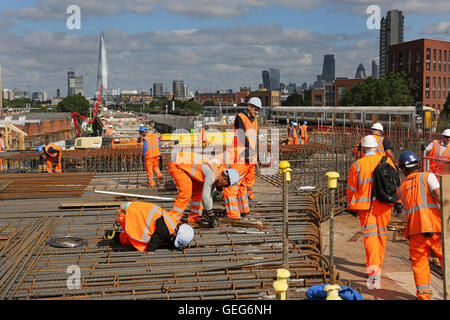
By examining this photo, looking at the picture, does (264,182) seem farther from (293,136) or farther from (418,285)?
(293,136)

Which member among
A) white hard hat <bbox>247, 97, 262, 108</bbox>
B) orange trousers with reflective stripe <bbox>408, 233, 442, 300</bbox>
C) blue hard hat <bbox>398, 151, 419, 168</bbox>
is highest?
white hard hat <bbox>247, 97, 262, 108</bbox>

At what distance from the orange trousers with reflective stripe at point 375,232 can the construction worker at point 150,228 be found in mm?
2285

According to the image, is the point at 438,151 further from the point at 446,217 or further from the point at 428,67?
the point at 428,67

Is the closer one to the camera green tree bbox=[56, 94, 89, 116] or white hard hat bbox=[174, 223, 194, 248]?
white hard hat bbox=[174, 223, 194, 248]

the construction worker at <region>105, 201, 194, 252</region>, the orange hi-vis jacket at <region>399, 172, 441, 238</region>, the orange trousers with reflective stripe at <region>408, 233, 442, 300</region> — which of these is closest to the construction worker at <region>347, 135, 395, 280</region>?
the orange hi-vis jacket at <region>399, 172, 441, 238</region>

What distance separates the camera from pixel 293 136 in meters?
21.4

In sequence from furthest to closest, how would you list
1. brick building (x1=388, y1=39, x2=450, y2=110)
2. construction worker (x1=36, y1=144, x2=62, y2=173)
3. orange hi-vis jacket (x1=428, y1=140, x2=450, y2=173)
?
brick building (x1=388, y1=39, x2=450, y2=110) → construction worker (x1=36, y1=144, x2=62, y2=173) → orange hi-vis jacket (x1=428, y1=140, x2=450, y2=173)

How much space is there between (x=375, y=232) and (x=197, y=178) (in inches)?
102

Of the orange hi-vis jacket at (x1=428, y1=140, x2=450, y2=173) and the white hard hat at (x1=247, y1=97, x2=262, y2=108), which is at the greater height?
the white hard hat at (x1=247, y1=97, x2=262, y2=108)

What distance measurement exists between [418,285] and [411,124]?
29426 millimetres

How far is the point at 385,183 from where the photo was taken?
5.61 metres

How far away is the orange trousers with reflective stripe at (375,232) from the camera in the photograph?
566 cm

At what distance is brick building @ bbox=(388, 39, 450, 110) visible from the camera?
65.4 metres

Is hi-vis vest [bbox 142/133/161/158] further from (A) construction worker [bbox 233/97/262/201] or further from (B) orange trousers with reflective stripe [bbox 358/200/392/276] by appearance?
(B) orange trousers with reflective stripe [bbox 358/200/392/276]
